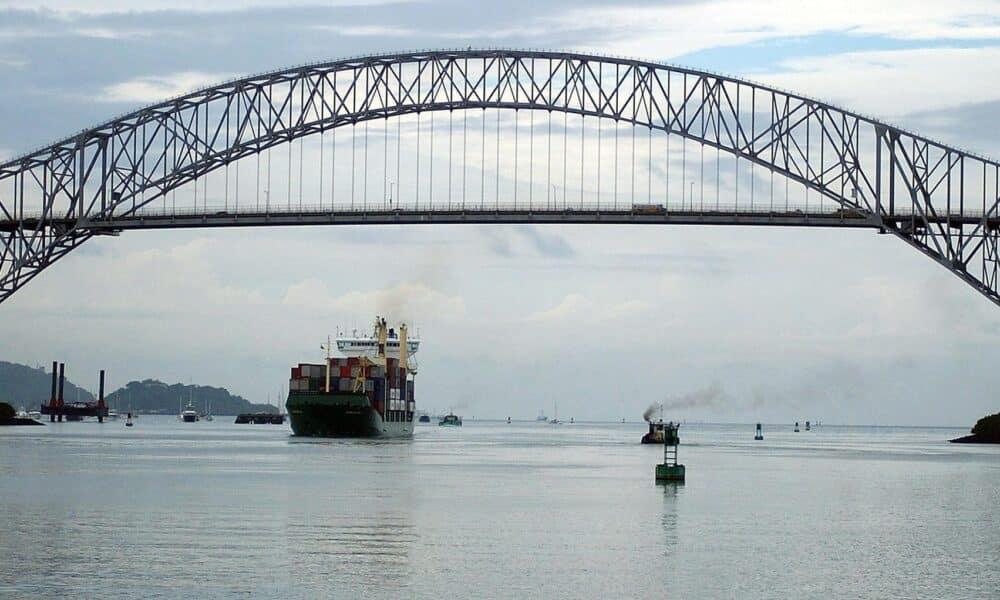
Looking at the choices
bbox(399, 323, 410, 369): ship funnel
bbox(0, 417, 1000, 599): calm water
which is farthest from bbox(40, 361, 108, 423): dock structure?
bbox(0, 417, 1000, 599): calm water

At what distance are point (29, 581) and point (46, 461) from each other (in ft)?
127

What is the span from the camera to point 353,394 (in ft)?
318

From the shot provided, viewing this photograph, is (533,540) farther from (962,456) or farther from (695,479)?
(962,456)

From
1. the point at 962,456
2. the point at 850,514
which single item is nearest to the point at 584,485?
the point at 850,514

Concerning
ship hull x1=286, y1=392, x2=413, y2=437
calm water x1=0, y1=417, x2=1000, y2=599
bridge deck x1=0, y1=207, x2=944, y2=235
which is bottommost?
calm water x1=0, y1=417, x2=1000, y2=599

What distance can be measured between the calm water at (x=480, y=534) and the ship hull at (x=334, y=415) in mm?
37213

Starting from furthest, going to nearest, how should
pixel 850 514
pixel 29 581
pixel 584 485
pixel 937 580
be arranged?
pixel 584 485
pixel 850 514
pixel 937 580
pixel 29 581

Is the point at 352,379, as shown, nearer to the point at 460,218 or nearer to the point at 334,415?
the point at 334,415

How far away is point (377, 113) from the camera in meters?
81.2

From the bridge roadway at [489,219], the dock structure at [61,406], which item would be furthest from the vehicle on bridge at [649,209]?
the dock structure at [61,406]

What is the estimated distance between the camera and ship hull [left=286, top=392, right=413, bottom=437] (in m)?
97.7

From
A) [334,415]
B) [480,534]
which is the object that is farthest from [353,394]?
[480,534]

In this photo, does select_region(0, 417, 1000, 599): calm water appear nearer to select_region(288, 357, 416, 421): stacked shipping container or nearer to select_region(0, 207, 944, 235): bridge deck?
select_region(0, 207, 944, 235): bridge deck

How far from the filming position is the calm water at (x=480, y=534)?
25672 millimetres
